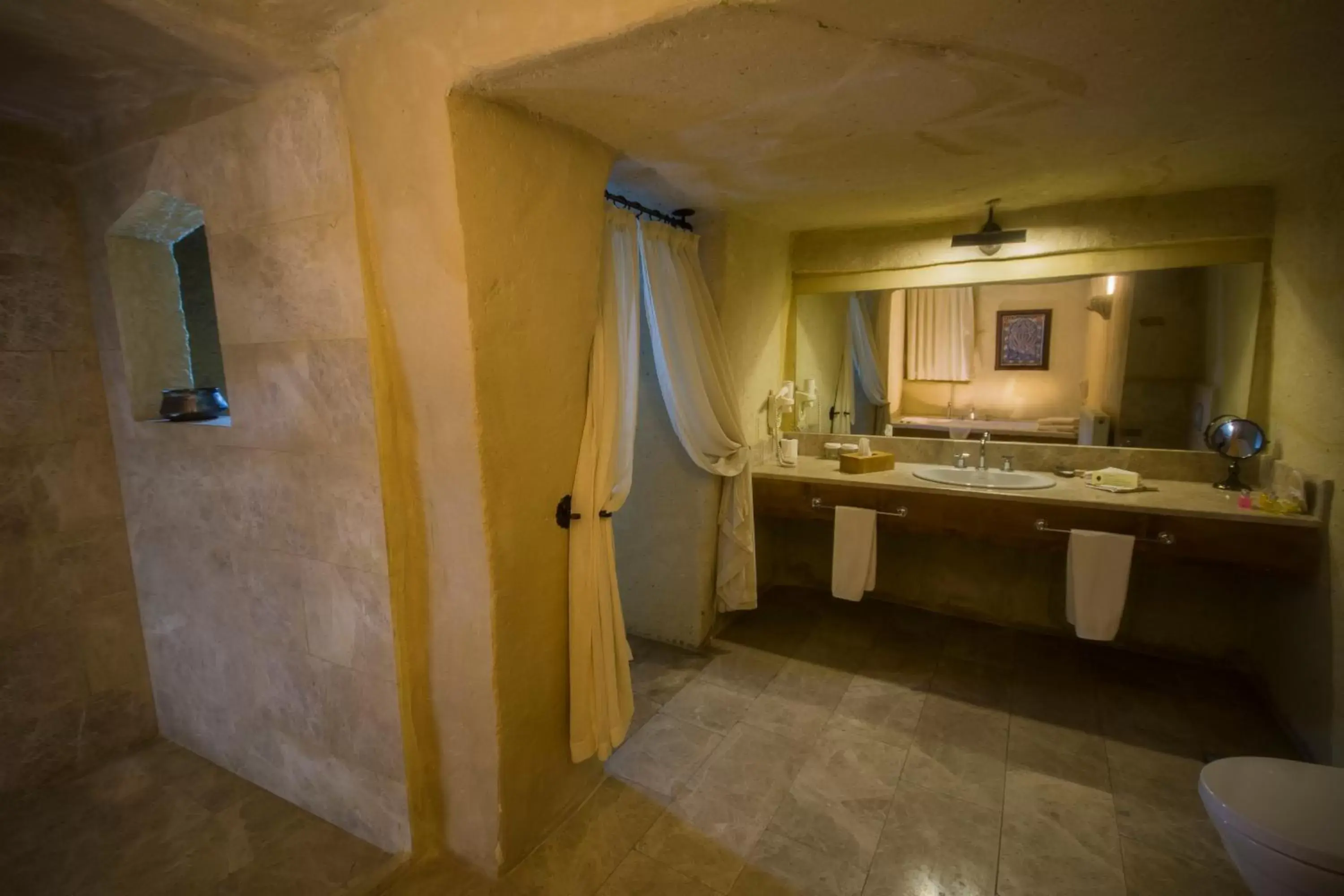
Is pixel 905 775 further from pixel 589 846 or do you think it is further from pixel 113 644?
pixel 113 644

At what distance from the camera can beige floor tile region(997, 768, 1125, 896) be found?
1.51 m

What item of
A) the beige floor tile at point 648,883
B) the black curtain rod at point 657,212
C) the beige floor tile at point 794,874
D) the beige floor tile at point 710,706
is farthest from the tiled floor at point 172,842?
the black curtain rod at point 657,212

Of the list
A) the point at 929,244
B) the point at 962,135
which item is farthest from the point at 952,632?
the point at 962,135

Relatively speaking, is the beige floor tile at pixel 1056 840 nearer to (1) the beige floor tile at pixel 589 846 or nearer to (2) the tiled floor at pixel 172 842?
(1) the beige floor tile at pixel 589 846

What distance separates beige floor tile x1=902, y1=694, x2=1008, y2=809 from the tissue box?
1037mm

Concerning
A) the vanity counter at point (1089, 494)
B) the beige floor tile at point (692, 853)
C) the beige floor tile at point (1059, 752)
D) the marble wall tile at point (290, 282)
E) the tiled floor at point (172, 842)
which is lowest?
the beige floor tile at point (1059, 752)

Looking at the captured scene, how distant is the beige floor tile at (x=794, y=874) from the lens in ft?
4.93

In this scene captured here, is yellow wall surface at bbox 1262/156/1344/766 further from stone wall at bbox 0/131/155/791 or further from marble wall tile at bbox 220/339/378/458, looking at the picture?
stone wall at bbox 0/131/155/791

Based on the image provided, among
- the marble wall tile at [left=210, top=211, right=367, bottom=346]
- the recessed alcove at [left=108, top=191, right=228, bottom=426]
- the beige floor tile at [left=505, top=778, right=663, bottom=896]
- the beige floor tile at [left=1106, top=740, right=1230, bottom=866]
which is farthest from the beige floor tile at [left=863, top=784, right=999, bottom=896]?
the recessed alcove at [left=108, top=191, right=228, bottom=426]

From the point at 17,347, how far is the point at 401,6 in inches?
68.8

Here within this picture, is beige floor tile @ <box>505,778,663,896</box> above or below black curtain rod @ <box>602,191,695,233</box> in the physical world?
below

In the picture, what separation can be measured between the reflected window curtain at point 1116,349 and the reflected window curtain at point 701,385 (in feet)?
5.55

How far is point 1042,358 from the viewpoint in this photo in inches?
109

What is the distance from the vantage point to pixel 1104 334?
8.64 ft
